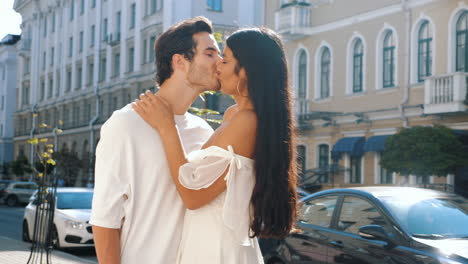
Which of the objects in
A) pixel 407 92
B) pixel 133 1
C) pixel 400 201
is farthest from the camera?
pixel 133 1

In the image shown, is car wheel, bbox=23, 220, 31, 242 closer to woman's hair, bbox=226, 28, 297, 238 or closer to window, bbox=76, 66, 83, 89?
woman's hair, bbox=226, 28, 297, 238

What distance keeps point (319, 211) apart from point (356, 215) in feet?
2.00

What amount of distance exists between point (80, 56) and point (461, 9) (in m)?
39.0

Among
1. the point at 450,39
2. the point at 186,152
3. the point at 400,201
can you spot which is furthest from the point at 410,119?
the point at 186,152

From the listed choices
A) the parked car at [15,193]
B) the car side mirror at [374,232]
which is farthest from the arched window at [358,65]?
the car side mirror at [374,232]

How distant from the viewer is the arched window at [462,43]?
25219 millimetres

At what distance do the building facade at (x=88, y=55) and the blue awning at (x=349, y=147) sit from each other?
9149 millimetres

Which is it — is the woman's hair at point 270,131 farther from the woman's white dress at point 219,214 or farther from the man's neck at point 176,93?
the man's neck at point 176,93

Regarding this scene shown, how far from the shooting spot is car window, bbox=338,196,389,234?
754 cm

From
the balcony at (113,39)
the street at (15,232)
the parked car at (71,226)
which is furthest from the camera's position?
the balcony at (113,39)

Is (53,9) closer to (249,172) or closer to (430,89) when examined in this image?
(430,89)

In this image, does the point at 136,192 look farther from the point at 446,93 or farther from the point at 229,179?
the point at 446,93

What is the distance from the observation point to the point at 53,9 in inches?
2608

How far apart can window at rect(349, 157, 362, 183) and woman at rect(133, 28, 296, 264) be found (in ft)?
89.9
